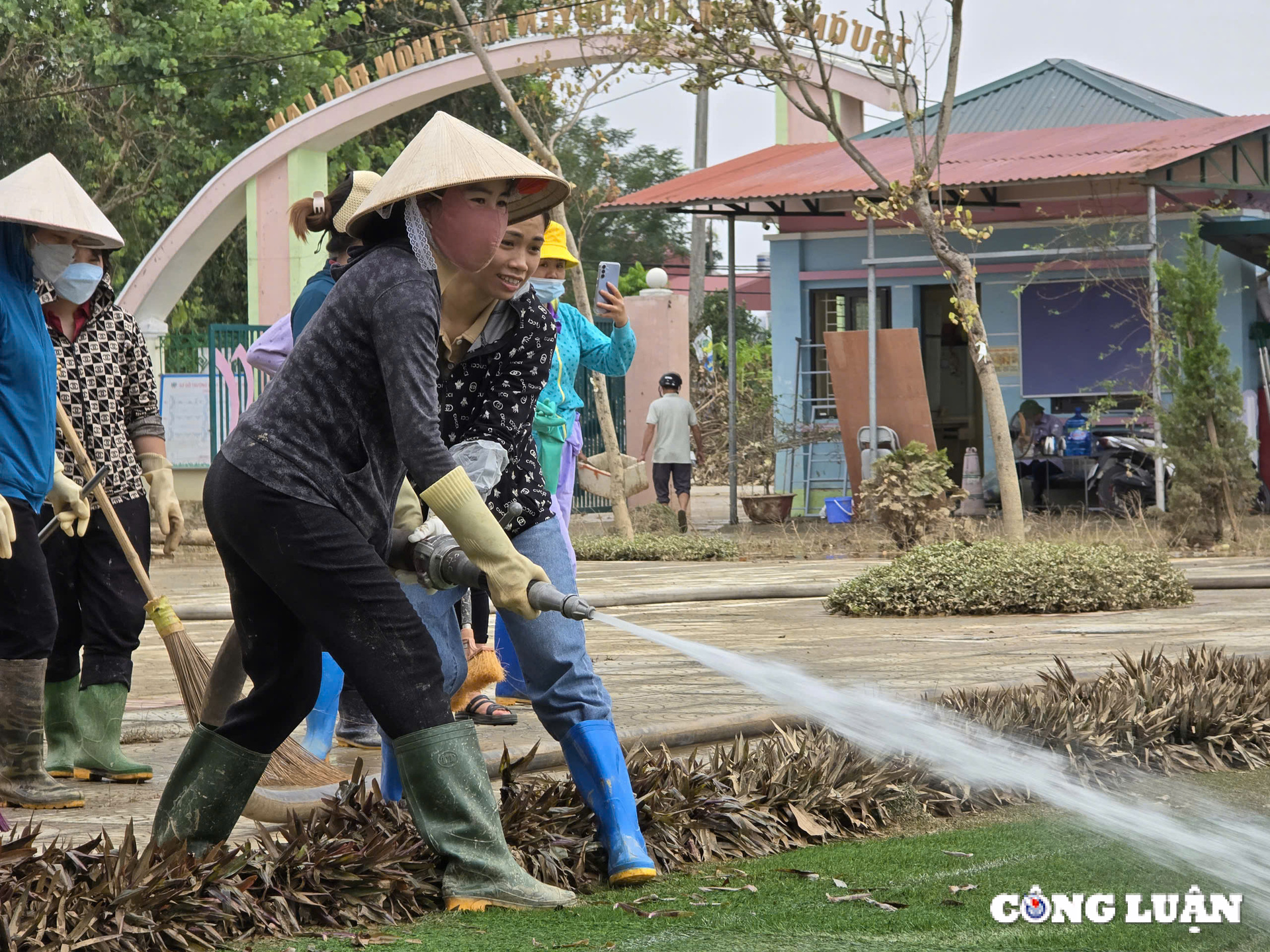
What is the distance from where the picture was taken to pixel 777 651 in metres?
8.37

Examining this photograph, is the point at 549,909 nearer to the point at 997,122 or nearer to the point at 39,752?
the point at 39,752

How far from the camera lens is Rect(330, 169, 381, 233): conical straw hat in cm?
476

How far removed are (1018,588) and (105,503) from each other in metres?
6.32

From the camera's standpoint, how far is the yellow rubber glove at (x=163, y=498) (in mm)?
5621

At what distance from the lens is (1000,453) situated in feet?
39.7

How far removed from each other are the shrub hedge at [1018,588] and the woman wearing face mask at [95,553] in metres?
5.47

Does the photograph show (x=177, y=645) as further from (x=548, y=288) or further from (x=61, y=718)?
(x=548, y=288)

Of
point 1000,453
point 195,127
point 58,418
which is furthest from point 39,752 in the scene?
point 195,127

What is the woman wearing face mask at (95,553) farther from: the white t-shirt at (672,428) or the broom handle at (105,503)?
the white t-shirt at (672,428)

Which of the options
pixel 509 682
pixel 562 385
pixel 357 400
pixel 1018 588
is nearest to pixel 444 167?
pixel 357 400

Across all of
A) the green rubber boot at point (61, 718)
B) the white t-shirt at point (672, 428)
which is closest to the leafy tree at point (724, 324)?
the white t-shirt at point (672, 428)

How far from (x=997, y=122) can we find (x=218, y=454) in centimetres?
1844

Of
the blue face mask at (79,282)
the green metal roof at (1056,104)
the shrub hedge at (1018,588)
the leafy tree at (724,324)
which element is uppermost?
the green metal roof at (1056,104)

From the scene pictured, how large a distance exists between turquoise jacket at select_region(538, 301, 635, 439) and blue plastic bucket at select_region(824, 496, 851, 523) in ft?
35.5
